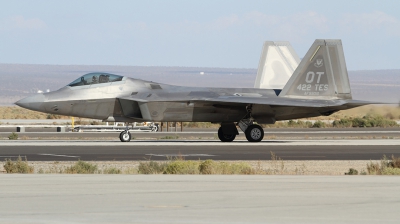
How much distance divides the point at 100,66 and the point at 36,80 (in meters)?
19.5

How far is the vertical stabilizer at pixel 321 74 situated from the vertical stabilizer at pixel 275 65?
166 inches

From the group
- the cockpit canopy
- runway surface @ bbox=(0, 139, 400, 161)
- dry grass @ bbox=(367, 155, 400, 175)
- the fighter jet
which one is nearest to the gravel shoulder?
dry grass @ bbox=(367, 155, 400, 175)

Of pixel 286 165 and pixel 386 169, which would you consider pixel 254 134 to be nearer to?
pixel 286 165

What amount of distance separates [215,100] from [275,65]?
753cm

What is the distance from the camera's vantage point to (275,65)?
38.2 meters

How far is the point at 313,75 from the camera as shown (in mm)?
33312

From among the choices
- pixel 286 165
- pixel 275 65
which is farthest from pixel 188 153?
pixel 275 65

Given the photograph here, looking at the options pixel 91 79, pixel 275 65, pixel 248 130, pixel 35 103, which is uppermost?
pixel 275 65

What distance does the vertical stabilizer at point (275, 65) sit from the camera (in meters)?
37.9

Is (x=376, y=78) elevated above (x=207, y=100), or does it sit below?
above

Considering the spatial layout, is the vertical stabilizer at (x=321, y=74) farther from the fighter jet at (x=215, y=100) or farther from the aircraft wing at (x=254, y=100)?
the aircraft wing at (x=254, y=100)
